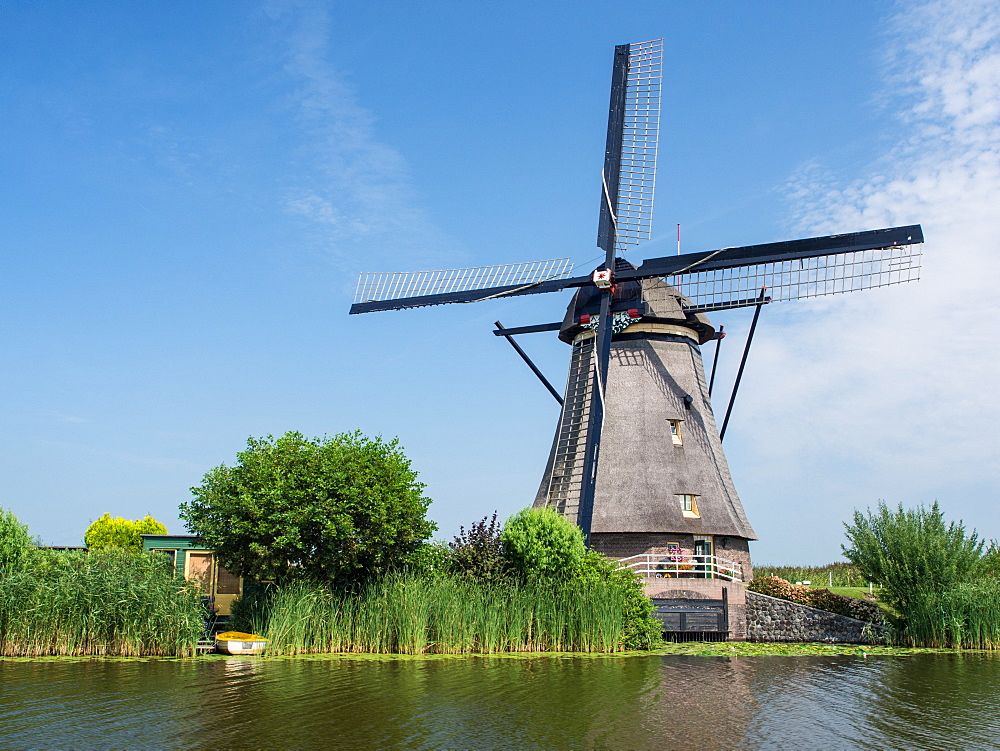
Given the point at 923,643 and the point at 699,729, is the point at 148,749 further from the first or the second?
the point at 923,643

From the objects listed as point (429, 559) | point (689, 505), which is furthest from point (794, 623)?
point (429, 559)

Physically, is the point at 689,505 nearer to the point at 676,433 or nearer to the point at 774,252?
the point at 676,433

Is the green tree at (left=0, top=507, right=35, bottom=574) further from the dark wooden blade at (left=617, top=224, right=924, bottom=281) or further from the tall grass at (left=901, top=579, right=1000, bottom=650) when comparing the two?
the tall grass at (left=901, top=579, right=1000, bottom=650)

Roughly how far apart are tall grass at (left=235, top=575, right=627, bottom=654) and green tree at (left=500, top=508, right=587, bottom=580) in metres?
0.81

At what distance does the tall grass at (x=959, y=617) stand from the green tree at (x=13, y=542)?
20008 millimetres

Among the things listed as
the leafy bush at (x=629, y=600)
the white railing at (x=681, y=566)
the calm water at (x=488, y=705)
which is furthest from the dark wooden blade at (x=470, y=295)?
the calm water at (x=488, y=705)

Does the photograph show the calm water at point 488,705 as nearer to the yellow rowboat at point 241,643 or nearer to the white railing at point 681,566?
the yellow rowboat at point 241,643

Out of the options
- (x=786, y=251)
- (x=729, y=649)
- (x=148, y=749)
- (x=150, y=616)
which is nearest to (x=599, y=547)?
(x=729, y=649)

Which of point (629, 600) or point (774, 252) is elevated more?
point (774, 252)

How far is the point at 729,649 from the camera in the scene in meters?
19.0

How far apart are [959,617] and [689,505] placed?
7.00 m

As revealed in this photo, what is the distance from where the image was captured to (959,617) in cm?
1972

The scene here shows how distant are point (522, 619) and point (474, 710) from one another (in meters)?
6.67

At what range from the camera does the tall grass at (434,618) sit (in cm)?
1659
